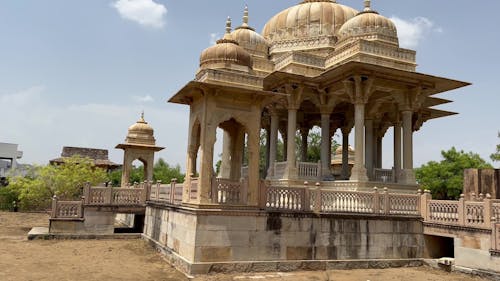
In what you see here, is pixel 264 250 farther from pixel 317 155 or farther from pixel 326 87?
pixel 317 155

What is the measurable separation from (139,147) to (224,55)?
16343 mm

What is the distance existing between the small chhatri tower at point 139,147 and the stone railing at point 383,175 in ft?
48.4

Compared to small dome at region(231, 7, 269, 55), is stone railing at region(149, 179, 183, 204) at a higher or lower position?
lower

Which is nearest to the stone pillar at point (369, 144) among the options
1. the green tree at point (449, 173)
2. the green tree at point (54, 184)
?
the green tree at point (54, 184)

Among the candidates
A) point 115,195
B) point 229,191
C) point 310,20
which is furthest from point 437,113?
point 115,195

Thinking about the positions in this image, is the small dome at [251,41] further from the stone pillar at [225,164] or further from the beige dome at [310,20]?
the stone pillar at [225,164]

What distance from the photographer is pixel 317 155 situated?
40031 mm

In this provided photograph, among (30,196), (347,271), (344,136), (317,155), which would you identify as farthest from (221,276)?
(317,155)

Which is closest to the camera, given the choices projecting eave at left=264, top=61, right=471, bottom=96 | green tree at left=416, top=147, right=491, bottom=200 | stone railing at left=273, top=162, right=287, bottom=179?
projecting eave at left=264, top=61, right=471, bottom=96

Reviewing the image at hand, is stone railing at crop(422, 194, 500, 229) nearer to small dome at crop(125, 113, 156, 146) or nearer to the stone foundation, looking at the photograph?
the stone foundation

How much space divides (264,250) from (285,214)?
4.00 ft

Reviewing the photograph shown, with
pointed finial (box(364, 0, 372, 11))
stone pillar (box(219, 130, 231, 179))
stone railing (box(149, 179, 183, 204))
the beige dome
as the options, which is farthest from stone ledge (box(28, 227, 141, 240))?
pointed finial (box(364, 0, 372, 11))

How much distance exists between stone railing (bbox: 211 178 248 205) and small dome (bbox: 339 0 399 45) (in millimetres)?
10522

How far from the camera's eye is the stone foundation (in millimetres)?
11461
